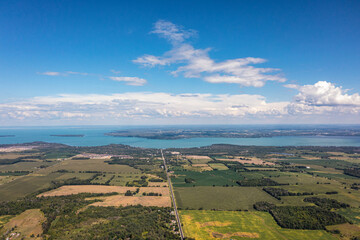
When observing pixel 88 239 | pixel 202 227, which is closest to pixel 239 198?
pixel 202 227

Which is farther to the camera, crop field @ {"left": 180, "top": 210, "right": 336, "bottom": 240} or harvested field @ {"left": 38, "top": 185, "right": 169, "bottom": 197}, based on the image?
harvested field @ {"left": 38, "top": 185, "right": 169, "bottom": 197}

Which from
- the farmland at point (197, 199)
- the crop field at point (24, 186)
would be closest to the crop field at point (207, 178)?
the farmland at point (197, 199)

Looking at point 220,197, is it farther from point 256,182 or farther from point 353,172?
point 353,172

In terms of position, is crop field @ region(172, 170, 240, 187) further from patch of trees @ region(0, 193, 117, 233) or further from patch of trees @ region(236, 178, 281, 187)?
patch of trees @ region(0, 193, 117, 233)

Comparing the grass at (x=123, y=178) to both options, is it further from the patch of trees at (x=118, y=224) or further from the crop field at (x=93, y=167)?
the patch of trees at (x=118, y=224)

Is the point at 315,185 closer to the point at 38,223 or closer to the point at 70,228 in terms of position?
the point at 70,228

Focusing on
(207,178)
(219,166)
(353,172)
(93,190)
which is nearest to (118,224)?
(93,190)

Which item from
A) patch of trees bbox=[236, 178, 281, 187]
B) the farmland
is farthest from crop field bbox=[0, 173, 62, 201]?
patch of trees bbox=[236, 178, 281, 187]
